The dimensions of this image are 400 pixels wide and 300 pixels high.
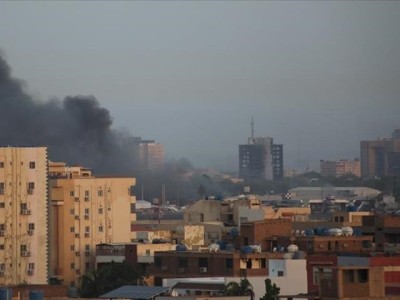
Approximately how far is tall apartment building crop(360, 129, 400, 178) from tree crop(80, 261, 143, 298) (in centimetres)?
11922

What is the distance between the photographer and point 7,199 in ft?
210

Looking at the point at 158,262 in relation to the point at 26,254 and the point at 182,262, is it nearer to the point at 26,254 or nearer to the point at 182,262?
the point at 182,262

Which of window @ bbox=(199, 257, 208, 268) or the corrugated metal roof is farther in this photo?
window @ bbox=(199, 257, 208, 268)

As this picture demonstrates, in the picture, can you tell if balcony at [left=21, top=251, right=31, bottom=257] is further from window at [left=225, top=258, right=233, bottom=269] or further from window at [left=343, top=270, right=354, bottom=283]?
window at [left=343, top=270, right=354, bottom=283]

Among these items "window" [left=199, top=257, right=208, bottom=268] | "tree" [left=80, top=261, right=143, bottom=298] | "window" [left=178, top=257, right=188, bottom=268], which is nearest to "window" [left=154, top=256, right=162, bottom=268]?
"tree" [left=80, top=261, right=143, bottom=298]

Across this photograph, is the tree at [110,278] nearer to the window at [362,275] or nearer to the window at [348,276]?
the window at [362,275]

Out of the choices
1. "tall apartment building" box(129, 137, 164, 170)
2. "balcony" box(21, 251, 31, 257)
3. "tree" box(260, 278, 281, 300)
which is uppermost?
"tall apartment building" box(129, 137, 164, 170)

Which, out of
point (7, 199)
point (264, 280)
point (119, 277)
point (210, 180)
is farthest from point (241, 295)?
point (210, 180)

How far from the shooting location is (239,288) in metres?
47.5

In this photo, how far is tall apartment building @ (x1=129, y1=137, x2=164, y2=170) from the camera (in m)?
160

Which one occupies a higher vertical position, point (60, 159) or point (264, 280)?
point (60, 159)

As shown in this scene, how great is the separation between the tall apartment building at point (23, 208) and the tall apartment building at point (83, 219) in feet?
16.6

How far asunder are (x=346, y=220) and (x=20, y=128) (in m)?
36.5

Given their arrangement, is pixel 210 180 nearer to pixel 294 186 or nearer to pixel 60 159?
pixel 294 186
